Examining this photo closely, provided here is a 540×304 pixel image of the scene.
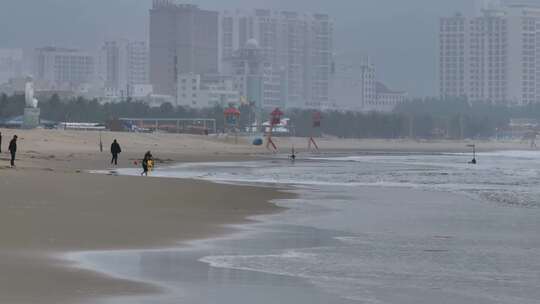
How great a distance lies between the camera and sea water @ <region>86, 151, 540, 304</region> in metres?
10.3

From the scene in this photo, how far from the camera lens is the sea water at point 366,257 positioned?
10289 mm

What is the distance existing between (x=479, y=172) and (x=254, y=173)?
7470mm

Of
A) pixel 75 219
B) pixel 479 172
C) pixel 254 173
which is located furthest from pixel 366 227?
pixel 479 172

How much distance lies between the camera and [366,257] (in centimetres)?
1289

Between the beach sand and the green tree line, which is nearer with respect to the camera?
the beach sand

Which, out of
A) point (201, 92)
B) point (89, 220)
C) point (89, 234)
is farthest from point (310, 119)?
point (89, 234)

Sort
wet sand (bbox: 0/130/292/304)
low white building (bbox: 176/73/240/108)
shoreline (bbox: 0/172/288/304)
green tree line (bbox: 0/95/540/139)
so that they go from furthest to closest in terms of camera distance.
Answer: low white building (bbox: 176/73/240/108) → green tree line (bbox: 0/95/540/139) → wet sand (bbox: 0/130/292/304) → shoreline (bbox: 0/172/288/304)

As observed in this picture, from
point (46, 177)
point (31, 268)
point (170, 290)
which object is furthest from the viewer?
point (46, 177)

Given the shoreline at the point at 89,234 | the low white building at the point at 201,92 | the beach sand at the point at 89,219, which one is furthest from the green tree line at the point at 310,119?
the shoreline at the point at 89,234

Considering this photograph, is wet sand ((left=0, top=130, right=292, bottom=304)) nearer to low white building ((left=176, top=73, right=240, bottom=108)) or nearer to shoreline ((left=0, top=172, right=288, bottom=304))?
shoreline ((left=0, top=172, right=288, bottom=304))

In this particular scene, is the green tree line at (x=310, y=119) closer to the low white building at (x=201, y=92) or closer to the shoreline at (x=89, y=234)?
the low white building at (x=201, y=92)

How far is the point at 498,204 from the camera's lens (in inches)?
854

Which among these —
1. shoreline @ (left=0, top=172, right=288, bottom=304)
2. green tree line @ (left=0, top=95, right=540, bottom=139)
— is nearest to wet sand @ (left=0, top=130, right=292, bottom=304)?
shoreline @ (left=0, top=172, right=288, bottom=304)

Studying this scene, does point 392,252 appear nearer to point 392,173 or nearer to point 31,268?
point 31,268
